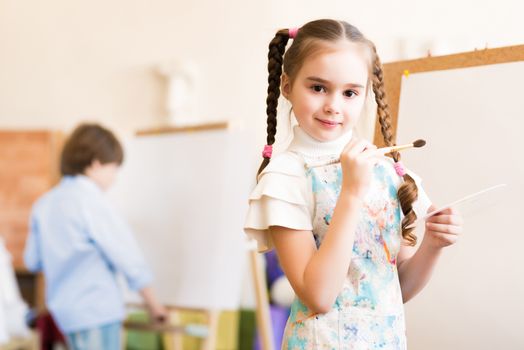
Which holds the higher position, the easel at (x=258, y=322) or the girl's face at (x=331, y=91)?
the girl's face at (x=331, y=91)

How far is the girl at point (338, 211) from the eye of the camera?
82 centimetres

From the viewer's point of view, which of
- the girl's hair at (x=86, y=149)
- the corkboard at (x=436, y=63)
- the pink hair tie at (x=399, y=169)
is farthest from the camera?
the girl's hair at (x=86, y=149)

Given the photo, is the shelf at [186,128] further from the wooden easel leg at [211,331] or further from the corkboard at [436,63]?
the corkboard at [436,63]

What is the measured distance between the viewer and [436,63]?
1172 millimetres

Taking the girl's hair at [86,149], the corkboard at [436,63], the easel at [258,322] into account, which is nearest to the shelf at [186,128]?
the easel at [258,322]

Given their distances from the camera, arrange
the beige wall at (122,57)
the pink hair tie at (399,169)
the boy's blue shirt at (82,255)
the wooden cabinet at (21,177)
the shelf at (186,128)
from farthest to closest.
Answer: the wooden cabinet at (21,177), the beige wall at (122,57), the shelf at (186,128), the boy's blue shirt at (82,255), the pink hair tie at (399,169)

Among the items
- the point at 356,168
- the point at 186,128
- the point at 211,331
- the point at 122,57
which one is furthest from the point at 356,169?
the point at 122,57

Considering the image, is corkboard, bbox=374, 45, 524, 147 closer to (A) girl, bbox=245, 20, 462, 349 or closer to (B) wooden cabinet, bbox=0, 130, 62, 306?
(A) girl, bbox=245, 20, 462, 349

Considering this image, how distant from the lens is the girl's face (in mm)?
868

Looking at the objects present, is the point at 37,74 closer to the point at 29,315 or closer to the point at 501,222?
the point at 29,315

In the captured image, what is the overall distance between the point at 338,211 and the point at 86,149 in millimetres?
1694

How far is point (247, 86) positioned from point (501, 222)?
2139mm

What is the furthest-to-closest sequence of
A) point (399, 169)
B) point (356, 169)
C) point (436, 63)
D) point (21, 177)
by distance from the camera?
point (21, 177), point (436, 63), point (399, 169), point (356, 169)

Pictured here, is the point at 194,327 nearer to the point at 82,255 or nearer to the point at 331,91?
the point at 82,255
